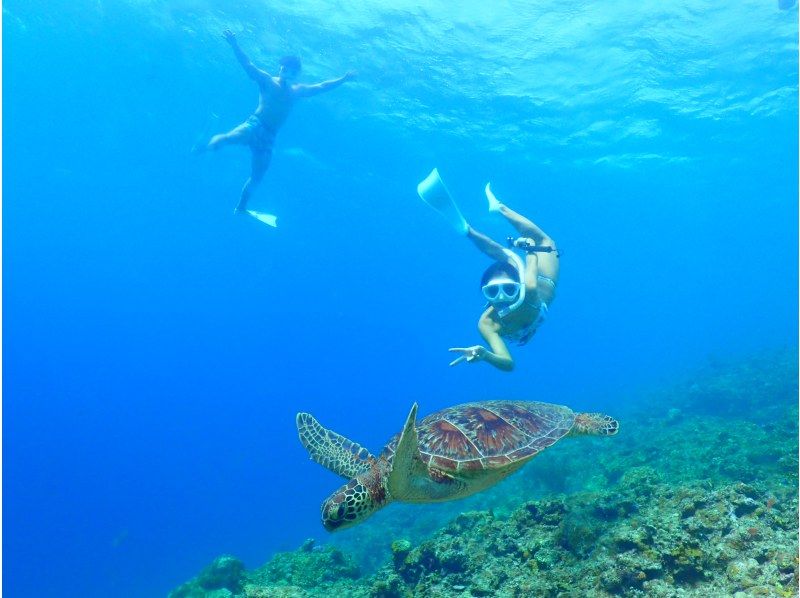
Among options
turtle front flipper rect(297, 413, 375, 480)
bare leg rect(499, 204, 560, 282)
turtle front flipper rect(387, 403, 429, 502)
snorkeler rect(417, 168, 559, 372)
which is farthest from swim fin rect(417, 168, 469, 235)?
turtle front flipper rect(387, 403, 429, 502)

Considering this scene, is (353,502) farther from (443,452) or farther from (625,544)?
(625,544)

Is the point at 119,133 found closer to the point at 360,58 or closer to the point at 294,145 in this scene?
the point at 294,145

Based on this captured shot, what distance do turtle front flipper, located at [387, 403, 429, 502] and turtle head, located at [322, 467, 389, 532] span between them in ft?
0.47

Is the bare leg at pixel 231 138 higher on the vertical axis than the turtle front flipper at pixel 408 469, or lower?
higher

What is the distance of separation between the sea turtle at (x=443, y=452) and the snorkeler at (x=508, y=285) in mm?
810

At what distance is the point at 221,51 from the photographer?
17953 mm

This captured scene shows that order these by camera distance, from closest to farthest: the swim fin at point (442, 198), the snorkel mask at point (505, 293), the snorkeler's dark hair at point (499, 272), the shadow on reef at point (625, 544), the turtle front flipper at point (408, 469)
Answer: the turtle front flipper at point (408, 469)
the shadow on reef at point (625, 544)
the snorkel mask at point (505, 293)
the snorkeler's dark hair at point (499, 272)
the swim fin at point (442, 198)

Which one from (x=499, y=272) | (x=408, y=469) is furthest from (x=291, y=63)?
(x=408, y=469)

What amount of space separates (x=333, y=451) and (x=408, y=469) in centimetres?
158

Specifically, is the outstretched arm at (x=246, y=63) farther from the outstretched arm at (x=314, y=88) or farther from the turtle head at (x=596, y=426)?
the turtle head at (x=596, y=426)

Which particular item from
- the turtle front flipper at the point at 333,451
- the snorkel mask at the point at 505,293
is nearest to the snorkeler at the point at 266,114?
the snorkel mask at the point at 505,293

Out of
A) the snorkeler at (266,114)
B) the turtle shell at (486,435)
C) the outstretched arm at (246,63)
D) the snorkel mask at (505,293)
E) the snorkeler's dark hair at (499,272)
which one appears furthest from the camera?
the snorkeler at (266,114)

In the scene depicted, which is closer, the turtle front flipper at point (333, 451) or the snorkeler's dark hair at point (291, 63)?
the turtle front flipper at point (333, 451)

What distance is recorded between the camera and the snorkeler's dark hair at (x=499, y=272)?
6258 millimetres
